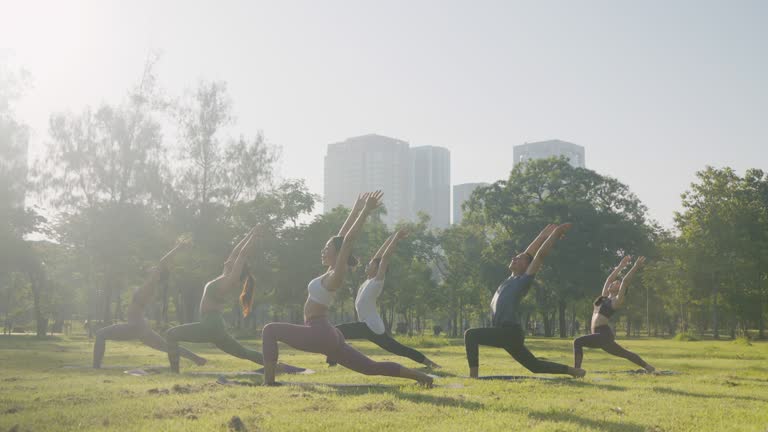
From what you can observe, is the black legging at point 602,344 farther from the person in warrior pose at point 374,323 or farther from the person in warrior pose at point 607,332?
the person in warrior pose at point 374,323

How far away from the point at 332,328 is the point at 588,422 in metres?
3.80

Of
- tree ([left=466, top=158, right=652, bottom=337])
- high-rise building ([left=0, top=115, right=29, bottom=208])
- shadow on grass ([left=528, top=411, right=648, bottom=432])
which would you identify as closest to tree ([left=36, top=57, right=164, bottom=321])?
high-rise building ([left=0, top=115, right=29, bottom=208])

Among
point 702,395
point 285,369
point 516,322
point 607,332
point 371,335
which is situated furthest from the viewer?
point 607,332

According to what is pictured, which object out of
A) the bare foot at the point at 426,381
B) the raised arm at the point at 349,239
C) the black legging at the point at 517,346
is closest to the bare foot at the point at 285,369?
the bare foot at the point at 426,381

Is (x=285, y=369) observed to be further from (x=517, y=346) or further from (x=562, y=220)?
(x=562, y=220)

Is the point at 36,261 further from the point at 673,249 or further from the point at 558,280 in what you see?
the point at 673,249

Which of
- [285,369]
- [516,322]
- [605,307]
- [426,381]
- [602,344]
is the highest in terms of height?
[605,307]

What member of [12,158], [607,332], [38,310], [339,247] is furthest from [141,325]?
[38,310]

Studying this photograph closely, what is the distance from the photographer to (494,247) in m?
52.6

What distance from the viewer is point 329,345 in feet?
30.5

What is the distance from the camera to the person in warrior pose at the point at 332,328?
9.07 metres

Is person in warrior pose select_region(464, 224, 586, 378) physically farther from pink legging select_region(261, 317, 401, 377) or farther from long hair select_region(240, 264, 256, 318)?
long hair select_region(240, 264, 256, 318)

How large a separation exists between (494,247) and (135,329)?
41.1m

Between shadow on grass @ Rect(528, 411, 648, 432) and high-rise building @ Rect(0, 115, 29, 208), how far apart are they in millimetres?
37002
